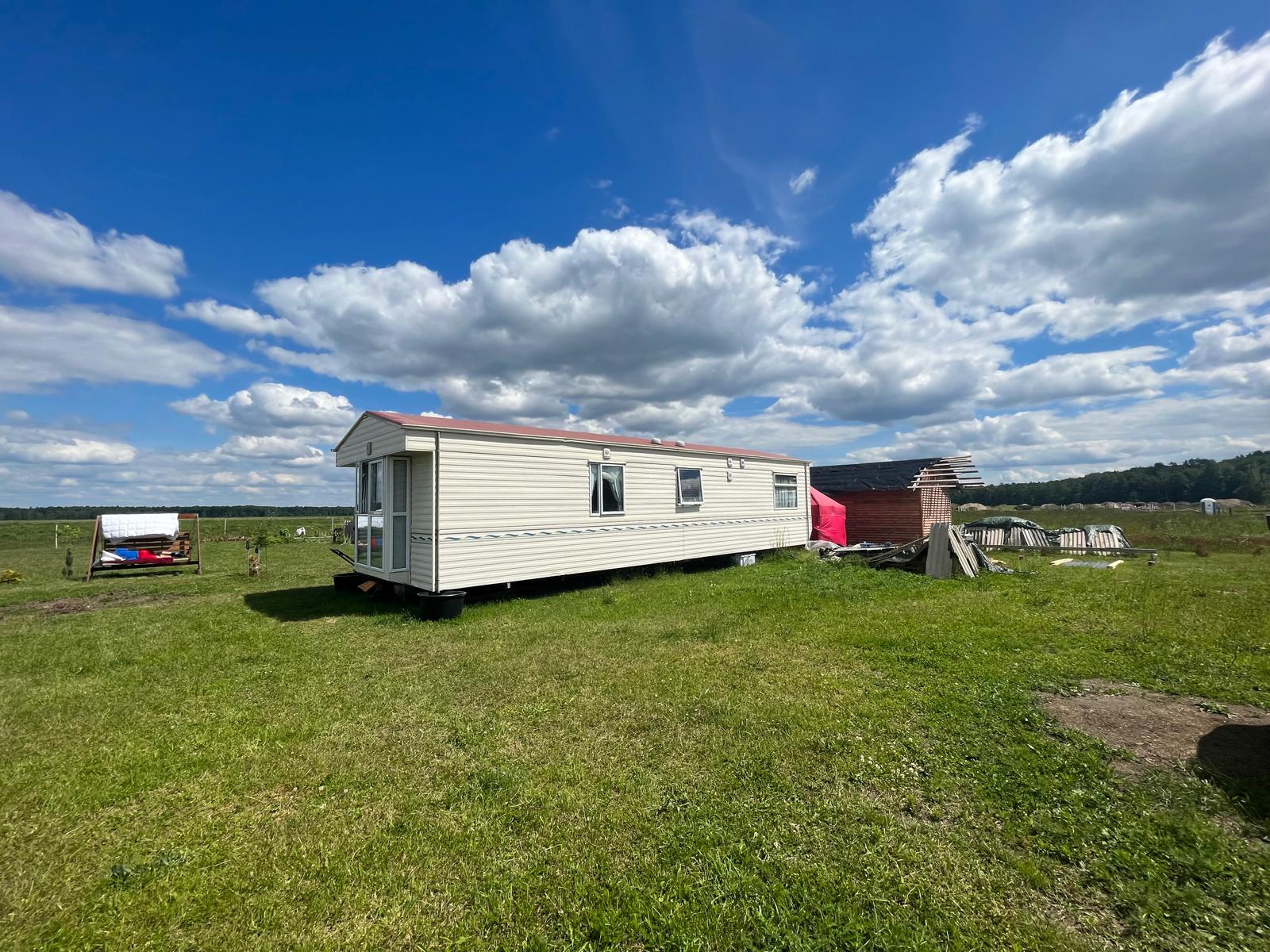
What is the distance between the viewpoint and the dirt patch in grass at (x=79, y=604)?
9.88m

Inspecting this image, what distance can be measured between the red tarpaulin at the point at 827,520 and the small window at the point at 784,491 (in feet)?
6.88

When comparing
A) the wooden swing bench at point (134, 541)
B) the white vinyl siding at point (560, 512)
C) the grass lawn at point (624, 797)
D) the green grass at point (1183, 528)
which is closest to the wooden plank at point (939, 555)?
the grass lawn at point (624, 797)

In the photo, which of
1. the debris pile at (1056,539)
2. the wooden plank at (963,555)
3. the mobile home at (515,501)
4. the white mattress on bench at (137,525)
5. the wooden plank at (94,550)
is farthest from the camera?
the debris pile at (1056,539)

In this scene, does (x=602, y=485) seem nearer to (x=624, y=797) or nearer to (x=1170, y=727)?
(x=624, y=797)

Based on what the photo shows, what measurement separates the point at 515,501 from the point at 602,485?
2.14 metres

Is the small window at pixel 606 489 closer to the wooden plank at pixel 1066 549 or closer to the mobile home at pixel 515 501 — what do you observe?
the mobile home at pixel 515 501

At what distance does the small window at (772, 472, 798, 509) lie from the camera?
16.3 m

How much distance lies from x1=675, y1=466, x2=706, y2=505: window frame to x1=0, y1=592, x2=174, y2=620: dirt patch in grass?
11.0m

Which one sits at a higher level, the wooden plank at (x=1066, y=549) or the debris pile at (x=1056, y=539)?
the debris pile at (x=1056, y=539)

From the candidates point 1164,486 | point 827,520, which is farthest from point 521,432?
point 1164,486

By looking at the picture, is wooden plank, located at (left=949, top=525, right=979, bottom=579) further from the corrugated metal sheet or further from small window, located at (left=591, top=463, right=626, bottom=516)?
the corrugated metal sheet

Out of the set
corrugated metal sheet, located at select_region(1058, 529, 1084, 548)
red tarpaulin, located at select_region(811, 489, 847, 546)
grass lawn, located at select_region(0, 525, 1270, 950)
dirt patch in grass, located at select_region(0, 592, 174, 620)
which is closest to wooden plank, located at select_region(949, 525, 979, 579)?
grass lawn, located at select_region(0, 525, 1270, 950)

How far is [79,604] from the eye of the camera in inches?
418

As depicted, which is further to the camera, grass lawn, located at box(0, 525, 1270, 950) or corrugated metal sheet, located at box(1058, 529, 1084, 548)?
corrugated metal sheet, located at box(1058, 529, 1084, 548)
